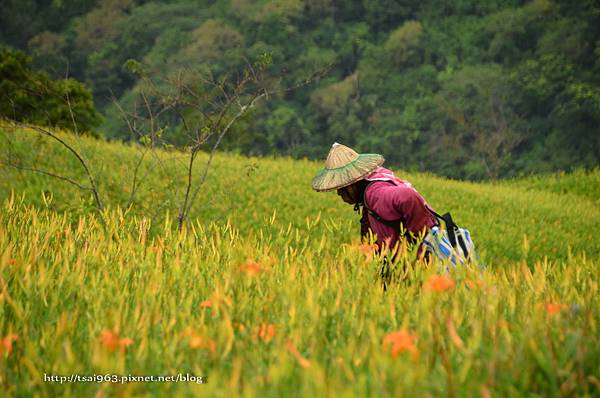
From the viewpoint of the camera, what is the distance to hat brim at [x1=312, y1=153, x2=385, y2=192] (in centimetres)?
355

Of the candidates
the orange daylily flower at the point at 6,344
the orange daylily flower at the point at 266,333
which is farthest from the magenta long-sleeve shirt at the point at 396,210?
the orange daylily flower at the point at 6,344

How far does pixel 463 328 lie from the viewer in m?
1.96

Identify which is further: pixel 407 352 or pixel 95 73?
pixel 95 73

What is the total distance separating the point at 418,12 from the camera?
48750mm

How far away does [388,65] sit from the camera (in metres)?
43.2

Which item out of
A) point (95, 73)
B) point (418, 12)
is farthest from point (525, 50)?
point (95, 73)

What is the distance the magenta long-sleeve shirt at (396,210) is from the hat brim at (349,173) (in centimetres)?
11

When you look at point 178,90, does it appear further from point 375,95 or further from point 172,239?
point 375,95

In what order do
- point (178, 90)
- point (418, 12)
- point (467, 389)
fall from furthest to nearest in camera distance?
point (418, 12) < point (178, 90) < point (467, 389)

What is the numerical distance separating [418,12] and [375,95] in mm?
11823

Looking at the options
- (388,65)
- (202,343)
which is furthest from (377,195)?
(388,65)

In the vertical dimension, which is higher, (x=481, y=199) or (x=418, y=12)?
(x=418, y=12)

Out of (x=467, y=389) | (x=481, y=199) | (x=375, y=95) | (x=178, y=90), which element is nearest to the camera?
(x=467, y=389)

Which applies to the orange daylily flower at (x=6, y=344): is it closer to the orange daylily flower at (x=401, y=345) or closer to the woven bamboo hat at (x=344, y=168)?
the orange daylily flower at (x=401, y=345)
